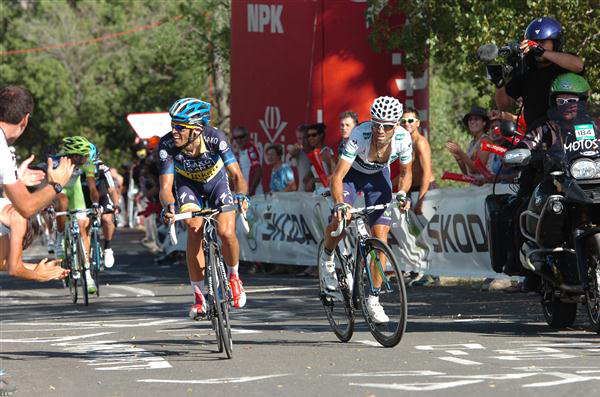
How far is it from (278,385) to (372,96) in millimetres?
14465

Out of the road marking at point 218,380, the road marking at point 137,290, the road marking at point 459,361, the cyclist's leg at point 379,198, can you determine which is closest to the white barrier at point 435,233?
the road marking at point 137,290

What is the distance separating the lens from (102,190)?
18797 millimetres

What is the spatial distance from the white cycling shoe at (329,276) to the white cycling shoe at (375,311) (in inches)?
27.6

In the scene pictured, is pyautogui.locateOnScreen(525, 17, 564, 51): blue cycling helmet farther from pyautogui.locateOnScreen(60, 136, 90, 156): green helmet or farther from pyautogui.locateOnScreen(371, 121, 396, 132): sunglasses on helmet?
pyautogui.locateOnScreen(60, 136, 90, 156): green helmet

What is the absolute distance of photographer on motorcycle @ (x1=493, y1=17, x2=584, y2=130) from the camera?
11.8 metres

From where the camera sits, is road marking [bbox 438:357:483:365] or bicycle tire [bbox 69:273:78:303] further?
bicycle tire [bbox 69:273:78:303]

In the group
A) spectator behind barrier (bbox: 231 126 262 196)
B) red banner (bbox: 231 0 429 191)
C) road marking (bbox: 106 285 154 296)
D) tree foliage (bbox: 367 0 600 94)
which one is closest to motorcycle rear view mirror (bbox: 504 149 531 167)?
tree foliage (bbox: 367 0 600 94)

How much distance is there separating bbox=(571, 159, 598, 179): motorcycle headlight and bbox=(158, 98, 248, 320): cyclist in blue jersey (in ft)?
8.29

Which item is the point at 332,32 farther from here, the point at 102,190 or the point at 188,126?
the point at 188,126

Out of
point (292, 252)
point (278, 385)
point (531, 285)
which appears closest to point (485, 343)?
point (531, 285)

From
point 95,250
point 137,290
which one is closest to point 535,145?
point 95,250

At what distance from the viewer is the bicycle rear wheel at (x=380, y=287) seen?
10766 millimetres

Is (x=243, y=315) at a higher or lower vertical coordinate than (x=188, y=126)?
lower

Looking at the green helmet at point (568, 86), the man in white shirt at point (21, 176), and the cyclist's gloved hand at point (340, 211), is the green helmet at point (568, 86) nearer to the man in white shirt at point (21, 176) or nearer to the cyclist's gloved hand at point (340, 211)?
the cyclist's gloved hand at point (340, 211)
